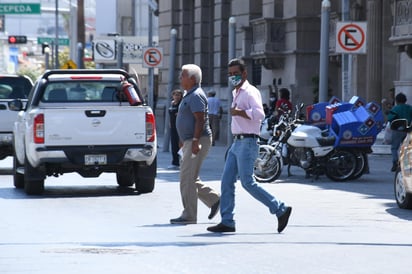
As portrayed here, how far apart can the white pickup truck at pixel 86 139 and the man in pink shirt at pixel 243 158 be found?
19.2 ft

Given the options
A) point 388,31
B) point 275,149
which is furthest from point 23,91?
point 388,31

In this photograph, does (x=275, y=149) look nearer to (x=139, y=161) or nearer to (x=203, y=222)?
(x=139, y=161)

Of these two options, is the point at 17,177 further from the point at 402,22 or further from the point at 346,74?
the point at 402,22

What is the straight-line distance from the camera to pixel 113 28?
86.9 metres

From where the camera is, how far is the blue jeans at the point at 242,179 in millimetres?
14398

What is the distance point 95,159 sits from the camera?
66.3 feet

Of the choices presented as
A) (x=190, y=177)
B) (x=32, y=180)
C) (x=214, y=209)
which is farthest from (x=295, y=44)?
(x=190, y=177)

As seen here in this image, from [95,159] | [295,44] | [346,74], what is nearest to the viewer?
[95,159]

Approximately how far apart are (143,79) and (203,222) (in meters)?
62.1

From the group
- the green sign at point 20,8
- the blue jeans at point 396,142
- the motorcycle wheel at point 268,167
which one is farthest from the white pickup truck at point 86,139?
the green sign at point 20,8

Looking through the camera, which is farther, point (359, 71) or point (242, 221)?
point (359, 71)

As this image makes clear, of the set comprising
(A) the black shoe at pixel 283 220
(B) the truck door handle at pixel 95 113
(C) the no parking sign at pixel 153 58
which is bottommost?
(A) the black shoe at pixel 283 220

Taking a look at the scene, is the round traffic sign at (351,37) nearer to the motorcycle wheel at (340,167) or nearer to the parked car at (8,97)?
the motorcycle wheel at (340,167)

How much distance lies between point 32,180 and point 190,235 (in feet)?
21.3
